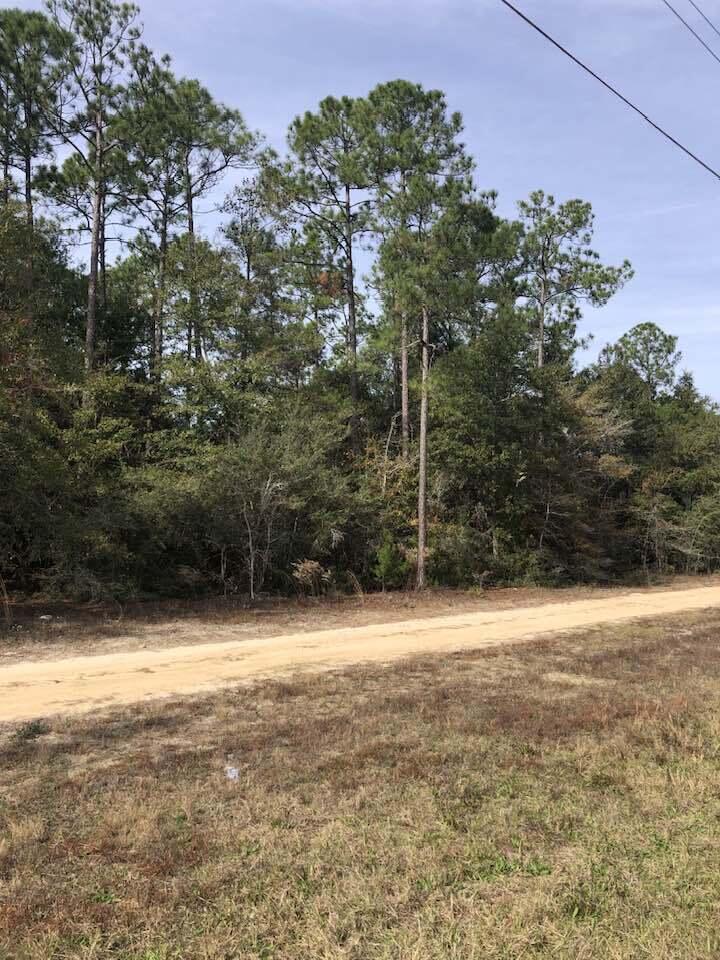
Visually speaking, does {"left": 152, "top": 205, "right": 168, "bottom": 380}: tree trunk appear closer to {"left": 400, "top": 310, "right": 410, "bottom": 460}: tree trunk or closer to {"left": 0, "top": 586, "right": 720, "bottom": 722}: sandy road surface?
{"left": 400, "top": 310, "right": 410, "bottom": 460}: tree trunk

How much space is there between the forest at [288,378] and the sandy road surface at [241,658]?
479cm

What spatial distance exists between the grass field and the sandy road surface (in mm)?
1054

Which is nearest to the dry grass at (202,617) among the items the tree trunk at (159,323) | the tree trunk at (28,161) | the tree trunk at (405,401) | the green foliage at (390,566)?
the green foliage at (390,566)

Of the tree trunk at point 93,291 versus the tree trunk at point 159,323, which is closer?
the tree trunk at point 93,291

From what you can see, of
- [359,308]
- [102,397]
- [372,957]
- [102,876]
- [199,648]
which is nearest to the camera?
[372,957]

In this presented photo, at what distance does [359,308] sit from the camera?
30.5 metres

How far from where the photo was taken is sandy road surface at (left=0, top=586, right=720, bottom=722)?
25.2ft

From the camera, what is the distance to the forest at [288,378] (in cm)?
1673

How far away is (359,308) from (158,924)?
29.0 metres

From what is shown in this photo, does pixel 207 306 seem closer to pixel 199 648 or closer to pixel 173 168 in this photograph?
pixel 173 168

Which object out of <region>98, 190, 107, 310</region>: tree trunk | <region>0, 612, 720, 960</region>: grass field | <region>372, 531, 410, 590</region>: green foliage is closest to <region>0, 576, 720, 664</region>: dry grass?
<region>372, 531, 410, 590</region>: green foliage

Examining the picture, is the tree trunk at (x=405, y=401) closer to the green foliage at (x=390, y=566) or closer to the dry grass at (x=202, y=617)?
the green foliage at (x=390, y=566)

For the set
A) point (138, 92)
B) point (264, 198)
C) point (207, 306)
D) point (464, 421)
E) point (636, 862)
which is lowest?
point (636, 862)

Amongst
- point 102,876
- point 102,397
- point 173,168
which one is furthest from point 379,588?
point 173,168
